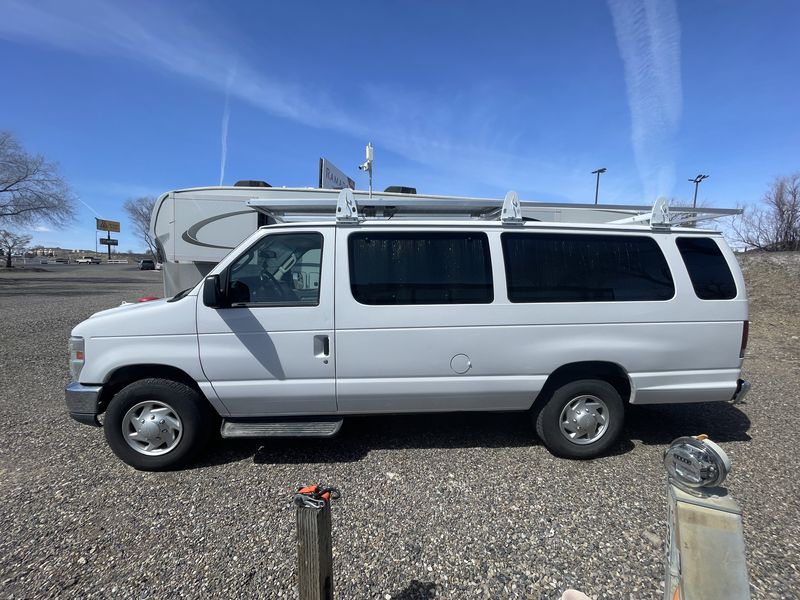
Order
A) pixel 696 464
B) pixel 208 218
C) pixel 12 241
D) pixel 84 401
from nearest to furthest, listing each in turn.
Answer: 1. pixel 696 464
2. pixel 84 401
3. pixel 208 218
4. pixel 12 241

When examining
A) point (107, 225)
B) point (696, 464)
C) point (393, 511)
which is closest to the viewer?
point (696, 464)

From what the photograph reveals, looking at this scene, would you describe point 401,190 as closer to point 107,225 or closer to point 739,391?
point 739,391

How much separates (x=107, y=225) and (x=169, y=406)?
356 ft

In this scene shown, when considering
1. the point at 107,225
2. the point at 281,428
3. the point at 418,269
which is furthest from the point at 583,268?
the point at 107,225

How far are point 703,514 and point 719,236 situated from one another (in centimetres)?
319

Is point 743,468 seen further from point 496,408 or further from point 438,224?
point 438,224

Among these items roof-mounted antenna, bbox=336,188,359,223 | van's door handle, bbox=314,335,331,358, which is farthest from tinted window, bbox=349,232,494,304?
van's door handle, bbox=314,335,331,358

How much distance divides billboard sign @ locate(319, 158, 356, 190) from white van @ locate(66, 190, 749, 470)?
608cm

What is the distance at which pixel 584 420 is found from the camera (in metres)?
3.61

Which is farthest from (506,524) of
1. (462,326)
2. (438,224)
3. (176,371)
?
(176,371)

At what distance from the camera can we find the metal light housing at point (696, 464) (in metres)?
1.56

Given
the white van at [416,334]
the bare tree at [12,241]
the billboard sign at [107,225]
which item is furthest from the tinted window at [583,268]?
the billboard sign at [107,225]

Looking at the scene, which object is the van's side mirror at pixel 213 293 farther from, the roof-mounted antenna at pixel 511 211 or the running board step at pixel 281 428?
the roof-mounted antenna at pixel 511 211

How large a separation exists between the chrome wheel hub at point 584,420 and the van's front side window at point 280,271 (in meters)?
2.40
